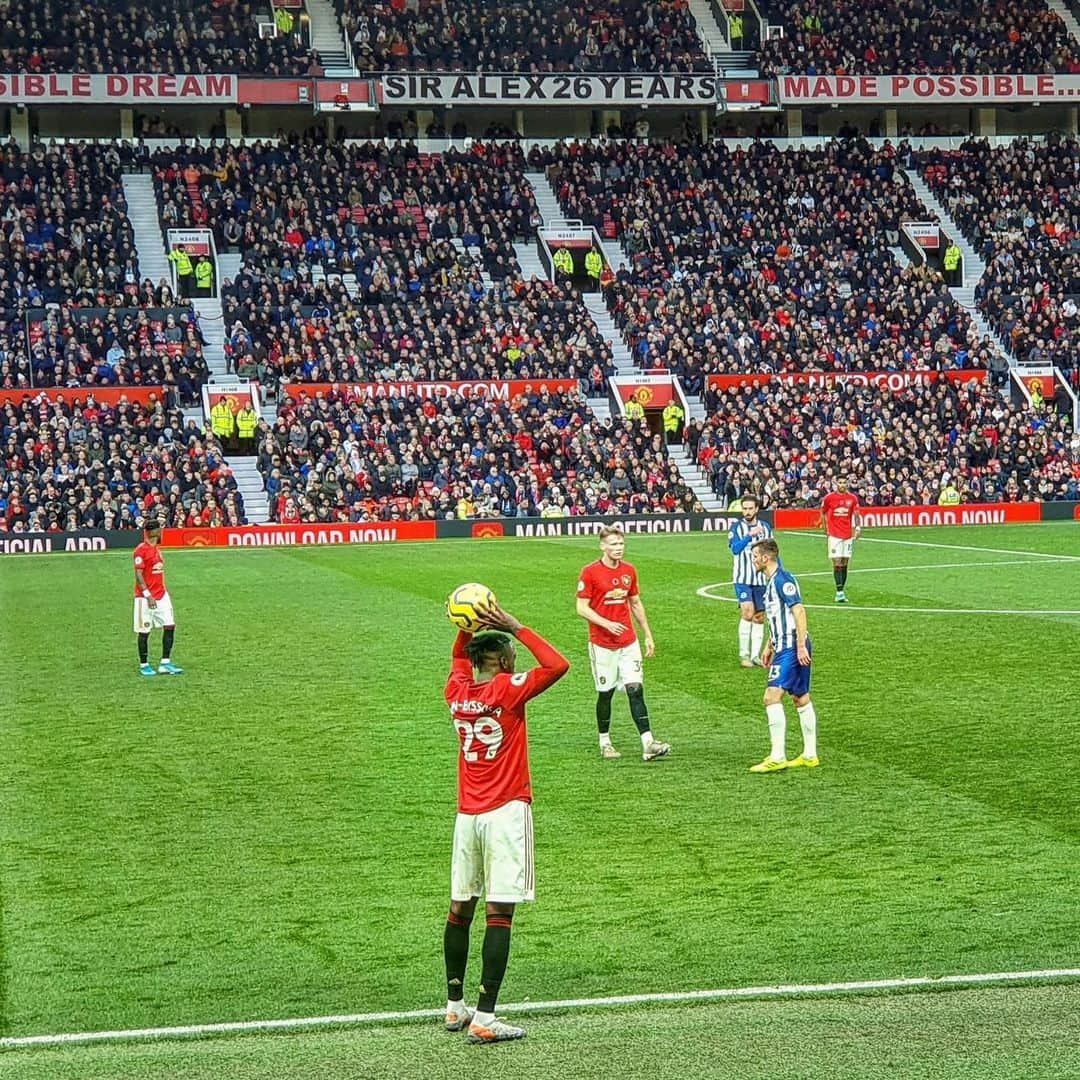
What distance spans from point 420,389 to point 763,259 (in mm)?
15634

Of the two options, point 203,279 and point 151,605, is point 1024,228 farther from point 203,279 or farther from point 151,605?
point 151,605

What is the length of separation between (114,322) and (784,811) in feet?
145

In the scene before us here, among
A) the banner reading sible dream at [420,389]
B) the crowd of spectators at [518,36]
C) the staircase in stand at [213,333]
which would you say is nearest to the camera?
the banner reading sible dream at [420,389]

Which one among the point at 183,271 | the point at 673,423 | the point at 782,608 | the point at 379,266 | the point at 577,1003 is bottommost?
the point at 577,1003

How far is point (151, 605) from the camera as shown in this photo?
21172mm

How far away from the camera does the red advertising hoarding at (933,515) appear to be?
49.3 metres

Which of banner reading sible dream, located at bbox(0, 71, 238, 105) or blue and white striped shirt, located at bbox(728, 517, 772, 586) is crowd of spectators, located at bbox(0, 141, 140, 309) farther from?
blue and white striped shirt, located at bbox(728, 517, 772, 586)

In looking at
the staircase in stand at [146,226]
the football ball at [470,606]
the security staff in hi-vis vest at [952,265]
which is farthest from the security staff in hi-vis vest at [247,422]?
the football ball at [470,606]

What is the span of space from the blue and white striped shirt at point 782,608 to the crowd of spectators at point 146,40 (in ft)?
177

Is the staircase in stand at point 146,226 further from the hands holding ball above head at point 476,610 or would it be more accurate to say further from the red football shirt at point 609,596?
the hands holding ball above head at point 476,610

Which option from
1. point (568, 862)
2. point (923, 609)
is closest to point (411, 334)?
point (923, 609)

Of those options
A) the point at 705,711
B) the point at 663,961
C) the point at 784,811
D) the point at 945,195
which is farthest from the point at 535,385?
the point at 663,961

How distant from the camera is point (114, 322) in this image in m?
53.1

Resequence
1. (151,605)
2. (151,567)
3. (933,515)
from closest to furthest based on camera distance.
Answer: (151,567)
(151,605)
(933,515)
